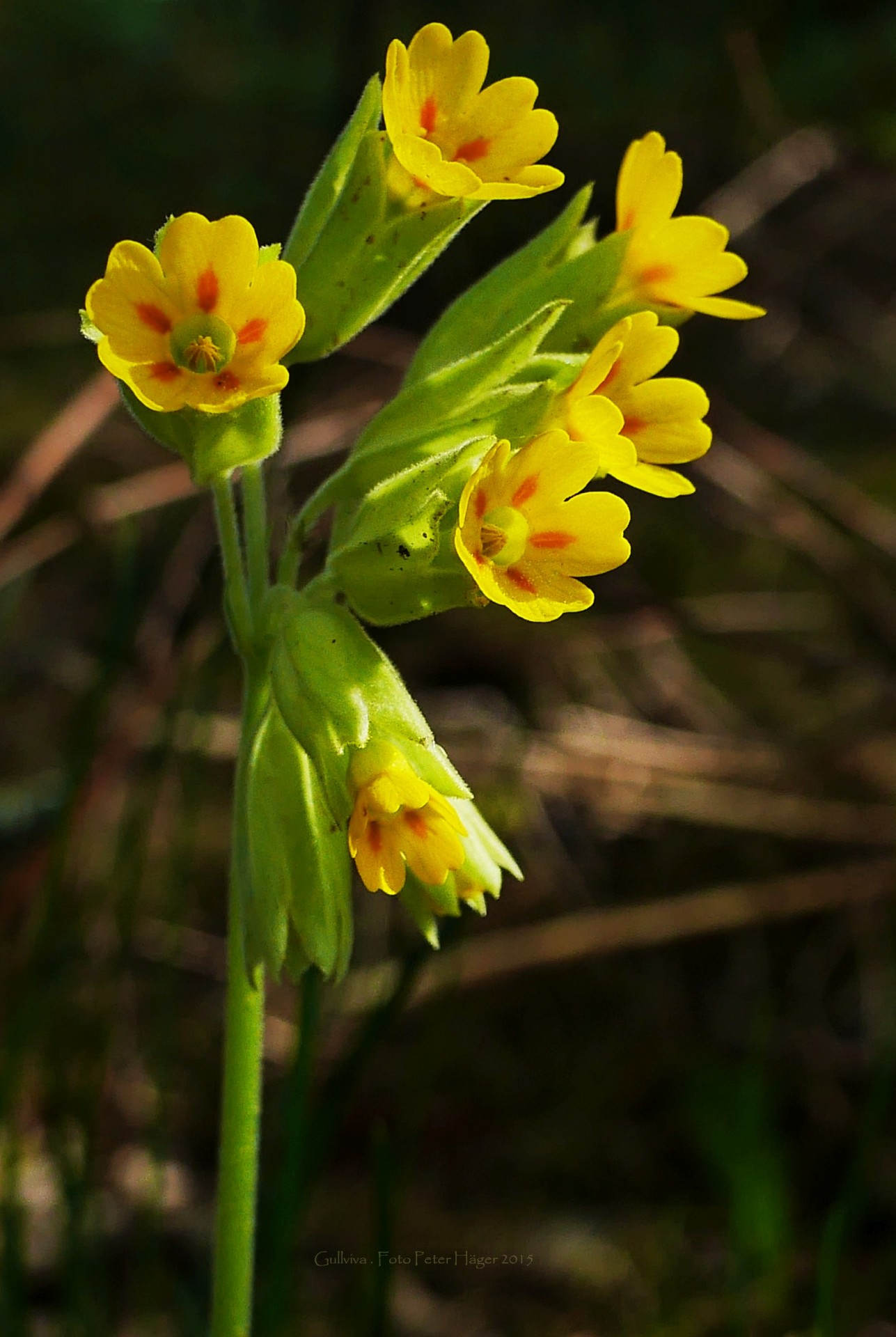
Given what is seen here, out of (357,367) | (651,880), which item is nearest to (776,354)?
(357,367)

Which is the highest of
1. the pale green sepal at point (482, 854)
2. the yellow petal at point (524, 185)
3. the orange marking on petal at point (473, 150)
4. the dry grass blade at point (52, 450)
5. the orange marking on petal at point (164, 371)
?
the dry grass blade at point (52, 450)

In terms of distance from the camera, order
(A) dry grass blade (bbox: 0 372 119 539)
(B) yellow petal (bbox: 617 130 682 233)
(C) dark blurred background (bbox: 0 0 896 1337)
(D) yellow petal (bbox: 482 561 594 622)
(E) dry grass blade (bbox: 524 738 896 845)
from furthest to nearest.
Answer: (E) dry grass blade (bbox: 524 738 896 845), (A) dry grass blade (bbox: 0 372 119 539), (C) dark blurred background (bbox: 0 0 896 1337), (B) yellow petal (bbox: 617 130 682 233), (D) yellow petal (bbox: 482 561 594 622)

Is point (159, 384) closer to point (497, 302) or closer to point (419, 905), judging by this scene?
point (497, 302)

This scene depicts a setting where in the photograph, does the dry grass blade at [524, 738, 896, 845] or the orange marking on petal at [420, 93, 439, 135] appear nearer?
the orange marking on petal at [420, 93, 439, 135]

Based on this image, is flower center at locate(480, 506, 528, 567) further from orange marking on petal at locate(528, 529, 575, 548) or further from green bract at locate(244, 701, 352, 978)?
green bract at locate(244, 701, 352, 978)

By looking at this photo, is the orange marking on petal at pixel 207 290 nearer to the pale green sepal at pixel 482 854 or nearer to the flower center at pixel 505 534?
the flower center at pixel 505 534

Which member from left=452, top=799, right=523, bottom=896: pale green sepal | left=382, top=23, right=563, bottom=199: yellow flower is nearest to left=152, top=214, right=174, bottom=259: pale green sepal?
left=382, top=23, right=563, bottom=199: yellow flower

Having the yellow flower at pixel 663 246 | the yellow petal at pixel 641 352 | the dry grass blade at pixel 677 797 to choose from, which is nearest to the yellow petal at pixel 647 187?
the yellow flower at pixel 663 246

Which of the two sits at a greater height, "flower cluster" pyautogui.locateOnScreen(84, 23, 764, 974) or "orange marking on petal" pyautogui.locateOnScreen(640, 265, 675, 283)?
"orange marking on petal" pyautogui.locateOnScreen(640, 265, 675, 283)
